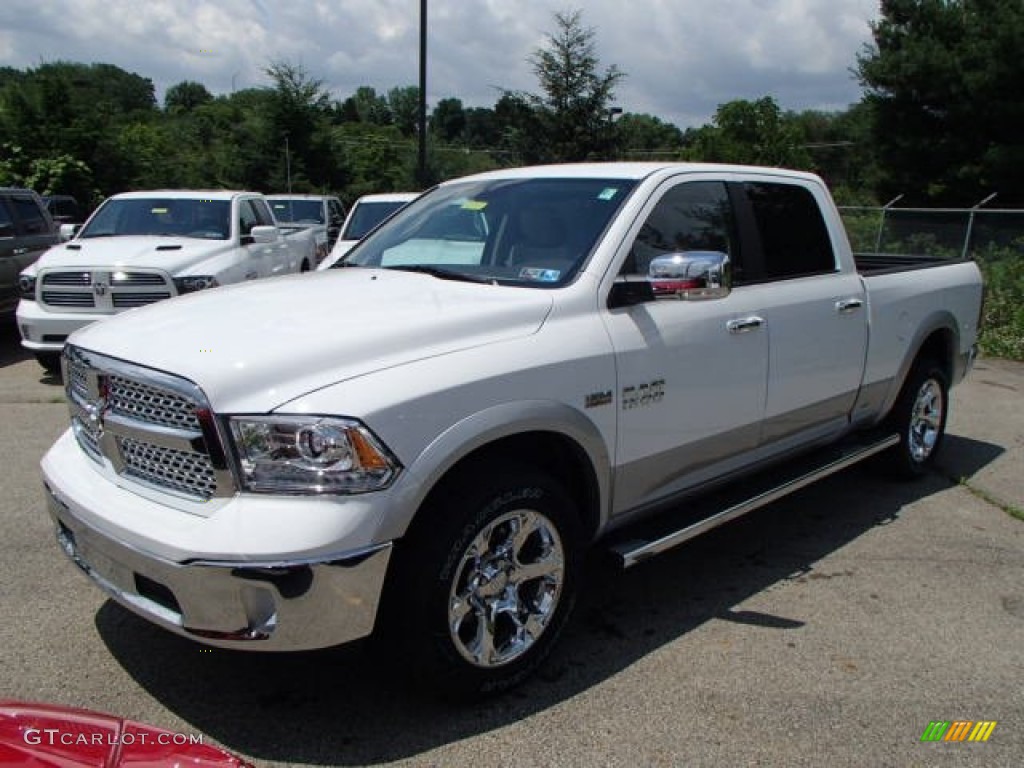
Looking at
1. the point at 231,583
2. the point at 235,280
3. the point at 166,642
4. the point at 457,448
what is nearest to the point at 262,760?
the point at 231,583

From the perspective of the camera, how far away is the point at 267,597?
258 centimetres

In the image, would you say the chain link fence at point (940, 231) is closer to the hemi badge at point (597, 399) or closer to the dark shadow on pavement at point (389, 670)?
the dark shadow on pavement at point (389, 670)

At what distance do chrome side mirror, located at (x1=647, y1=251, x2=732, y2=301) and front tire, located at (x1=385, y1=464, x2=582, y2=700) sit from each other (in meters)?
0.91

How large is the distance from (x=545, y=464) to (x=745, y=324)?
1276 millimetres

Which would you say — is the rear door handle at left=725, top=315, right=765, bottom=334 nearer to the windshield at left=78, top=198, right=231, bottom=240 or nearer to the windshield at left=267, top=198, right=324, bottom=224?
the windshield at left=78, top=198, right=231, bottom=240

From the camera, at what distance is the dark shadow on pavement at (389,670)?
290 cm

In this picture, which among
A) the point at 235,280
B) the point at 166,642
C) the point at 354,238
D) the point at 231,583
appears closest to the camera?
the point at 231,583

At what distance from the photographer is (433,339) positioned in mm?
2984

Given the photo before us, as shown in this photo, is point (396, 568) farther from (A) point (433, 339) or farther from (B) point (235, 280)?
(B) point (235, 280)

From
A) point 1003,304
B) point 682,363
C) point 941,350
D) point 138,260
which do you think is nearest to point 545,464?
point 682,363

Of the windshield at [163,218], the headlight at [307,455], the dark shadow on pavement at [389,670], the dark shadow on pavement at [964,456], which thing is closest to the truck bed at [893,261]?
the dark shadow on pavement at [964,456]

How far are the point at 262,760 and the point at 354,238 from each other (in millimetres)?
10127

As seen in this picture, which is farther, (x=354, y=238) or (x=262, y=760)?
(x=354, y=238)

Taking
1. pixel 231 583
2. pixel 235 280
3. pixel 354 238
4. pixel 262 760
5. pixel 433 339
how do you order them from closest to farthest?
pixel 231 583
pixel 262 760
pixel 433 339
pixel 235 280
pixel 354 238
